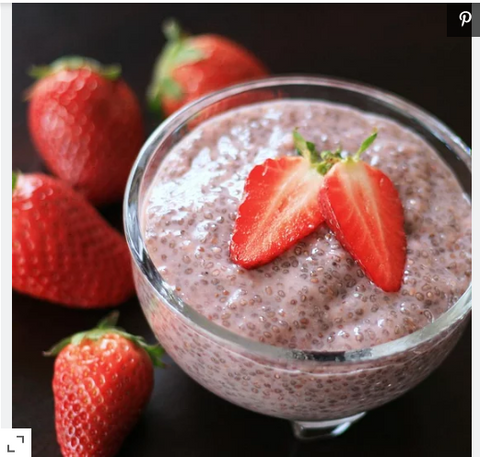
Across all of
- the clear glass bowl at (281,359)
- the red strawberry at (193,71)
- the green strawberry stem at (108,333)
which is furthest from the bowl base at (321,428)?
the red strawberry at (193,71)

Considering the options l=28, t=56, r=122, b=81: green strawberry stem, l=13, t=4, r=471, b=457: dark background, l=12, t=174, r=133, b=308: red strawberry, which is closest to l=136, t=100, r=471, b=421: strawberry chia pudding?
l=13, t=4, r=471, b=457: dark background

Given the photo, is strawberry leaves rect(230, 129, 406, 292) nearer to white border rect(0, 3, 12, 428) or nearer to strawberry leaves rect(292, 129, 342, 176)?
strawberry leaves rect(292, 129, 342, 176)

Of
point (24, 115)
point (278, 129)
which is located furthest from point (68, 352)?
point (24, 115)

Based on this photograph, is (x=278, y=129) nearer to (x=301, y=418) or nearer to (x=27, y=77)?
(x=301, y=418)

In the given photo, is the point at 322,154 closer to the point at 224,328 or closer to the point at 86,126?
the point at 224,328

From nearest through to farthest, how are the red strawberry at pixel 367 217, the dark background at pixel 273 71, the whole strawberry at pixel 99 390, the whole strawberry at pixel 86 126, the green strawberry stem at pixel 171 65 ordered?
the red strawberry at pixel 367 217, the whole strawberry at pixel 99 390, the dark background at pixel 273 71, the whole strawberry at pixel 86 126, the green strawberry stem at pixel 171 65

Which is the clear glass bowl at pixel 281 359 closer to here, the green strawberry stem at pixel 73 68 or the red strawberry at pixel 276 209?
the red strawberry at pixel 276 209

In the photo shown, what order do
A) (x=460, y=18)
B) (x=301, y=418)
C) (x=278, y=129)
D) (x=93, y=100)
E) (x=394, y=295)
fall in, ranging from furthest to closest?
(x=460, y=18) → (x=93, y=100) → (x=278, y=129) → (x=301, y=418) → (x=394, y=295)
